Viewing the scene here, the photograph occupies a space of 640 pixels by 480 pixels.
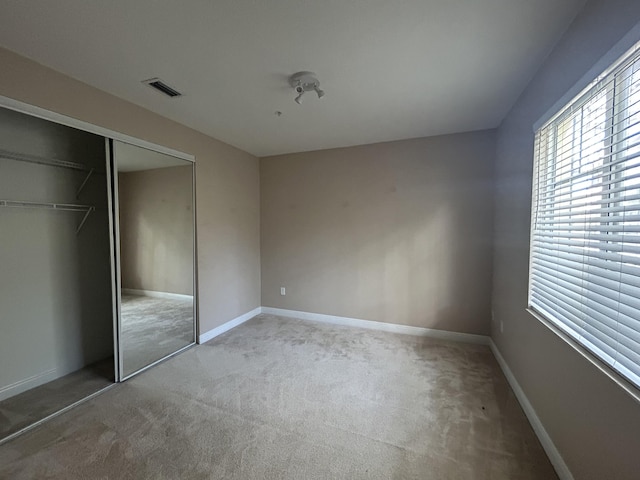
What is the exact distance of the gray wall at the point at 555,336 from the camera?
1119 millimetres

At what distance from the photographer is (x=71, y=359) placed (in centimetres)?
259

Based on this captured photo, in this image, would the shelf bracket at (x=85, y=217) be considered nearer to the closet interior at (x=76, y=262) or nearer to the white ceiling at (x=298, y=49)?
the closet interior at (x=76, y=262)

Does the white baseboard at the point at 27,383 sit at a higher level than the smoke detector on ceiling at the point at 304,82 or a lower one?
lower

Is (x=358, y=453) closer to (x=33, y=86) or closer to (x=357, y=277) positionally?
(x=357, y=277)

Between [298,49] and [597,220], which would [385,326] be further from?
[298,49]

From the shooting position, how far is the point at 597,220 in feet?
4.38

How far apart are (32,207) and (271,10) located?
2.54 m

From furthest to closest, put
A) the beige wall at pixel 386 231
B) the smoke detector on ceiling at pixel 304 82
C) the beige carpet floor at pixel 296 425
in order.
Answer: the beige wall at pixel 386 231, the smoke detector on ceiling at pixel 304 82, the beige carpet floor at pixel 296 425

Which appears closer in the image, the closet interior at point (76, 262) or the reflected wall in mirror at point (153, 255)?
the closet interior at point (76, 262)

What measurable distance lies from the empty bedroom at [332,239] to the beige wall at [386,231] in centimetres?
3

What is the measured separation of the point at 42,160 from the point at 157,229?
104 centimetres

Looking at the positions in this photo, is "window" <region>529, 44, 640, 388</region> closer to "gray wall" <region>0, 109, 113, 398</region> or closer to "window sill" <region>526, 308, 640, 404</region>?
"window sill" <region>526, 308, 640, 404</region>

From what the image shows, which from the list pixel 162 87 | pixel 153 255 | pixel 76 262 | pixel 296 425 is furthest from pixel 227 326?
pixel 162 87

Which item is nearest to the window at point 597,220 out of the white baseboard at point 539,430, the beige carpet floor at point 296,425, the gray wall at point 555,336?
the gray wall at point 555,336
